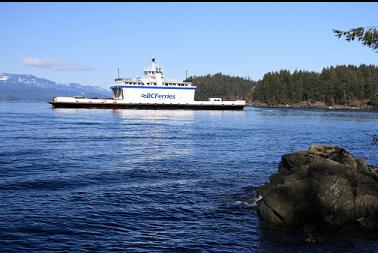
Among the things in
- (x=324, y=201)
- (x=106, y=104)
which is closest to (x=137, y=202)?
(x=324, y=201)

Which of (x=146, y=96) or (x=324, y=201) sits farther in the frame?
(x=146, y=96)

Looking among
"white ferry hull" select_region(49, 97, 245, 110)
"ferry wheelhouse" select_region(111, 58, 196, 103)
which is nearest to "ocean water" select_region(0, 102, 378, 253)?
"white ferry hull" select_region(49, 97, 245, 110)

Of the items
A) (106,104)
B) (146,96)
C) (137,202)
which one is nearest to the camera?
(137,202)

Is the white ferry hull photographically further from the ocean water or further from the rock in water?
the rock in water

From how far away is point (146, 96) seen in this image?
134250 millimetres

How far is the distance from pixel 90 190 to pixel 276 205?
10406 millimetres

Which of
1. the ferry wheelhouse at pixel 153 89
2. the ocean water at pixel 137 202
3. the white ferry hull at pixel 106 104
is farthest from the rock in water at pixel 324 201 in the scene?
the ferry wheelhouse at pixel 153 89

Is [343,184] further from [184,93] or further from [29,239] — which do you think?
[184,93]

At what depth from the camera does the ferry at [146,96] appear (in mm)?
130375

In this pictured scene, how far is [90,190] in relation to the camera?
24.0 meters

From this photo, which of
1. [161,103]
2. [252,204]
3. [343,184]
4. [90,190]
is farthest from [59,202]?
[161,103]

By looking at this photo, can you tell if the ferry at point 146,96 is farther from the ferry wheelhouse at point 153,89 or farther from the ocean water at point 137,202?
the ocean water at point 137,202

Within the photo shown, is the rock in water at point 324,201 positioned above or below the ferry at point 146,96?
below

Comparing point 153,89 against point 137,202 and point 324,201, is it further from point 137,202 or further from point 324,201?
point 324,201
